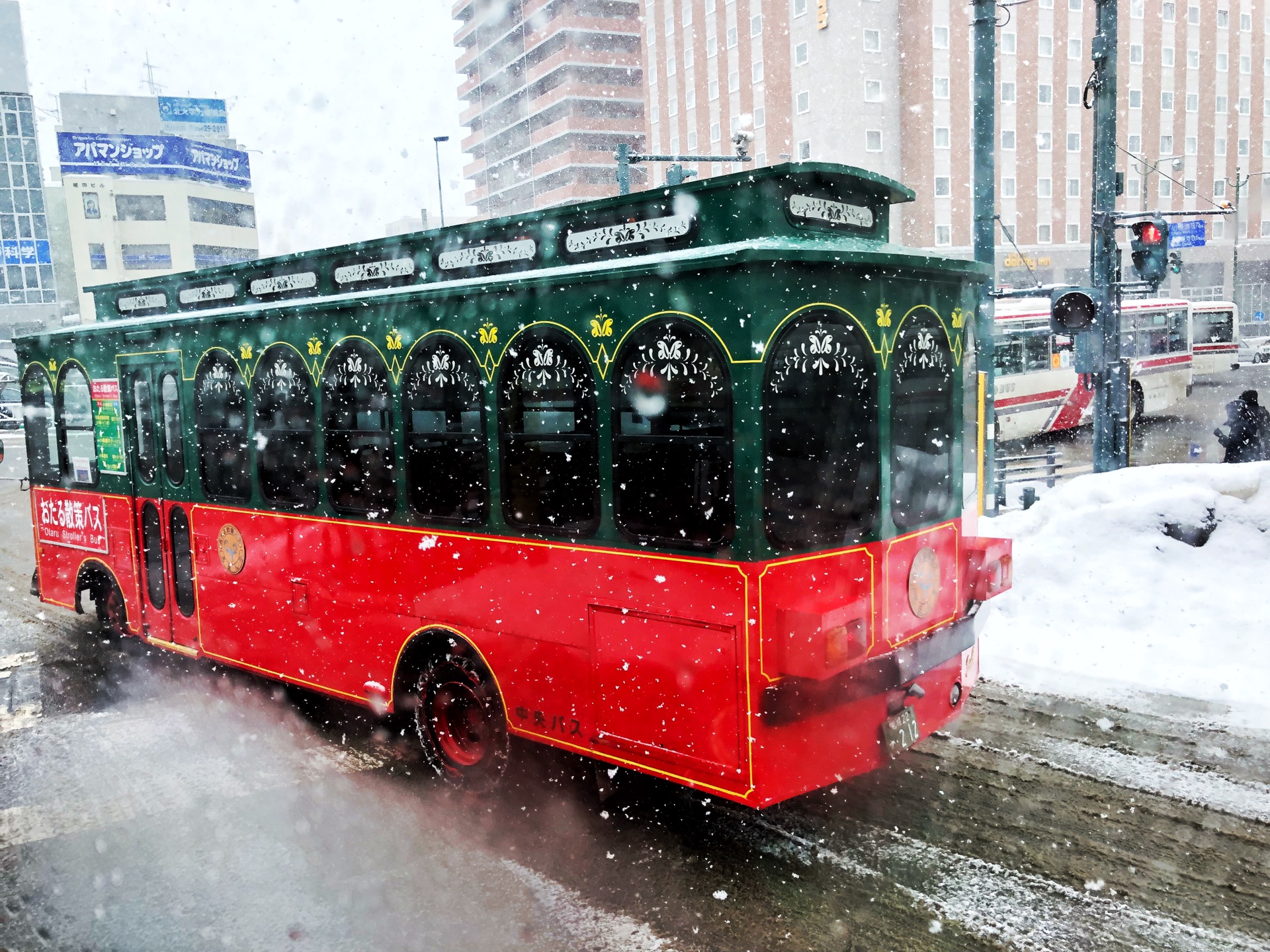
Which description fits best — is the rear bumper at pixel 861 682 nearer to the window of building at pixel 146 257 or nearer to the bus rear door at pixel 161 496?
the bus rear door at pixel 161 496

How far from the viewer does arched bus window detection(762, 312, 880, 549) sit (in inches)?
183

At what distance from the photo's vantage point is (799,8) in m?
51.4

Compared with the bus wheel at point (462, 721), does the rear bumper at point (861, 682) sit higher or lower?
higher

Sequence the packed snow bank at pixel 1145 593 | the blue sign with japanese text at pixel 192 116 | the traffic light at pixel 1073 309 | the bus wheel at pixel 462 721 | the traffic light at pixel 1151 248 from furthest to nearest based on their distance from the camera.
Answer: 1. the blue sign with japanese text at pixel 192 116
2. the traffic light at pixel 1151 248
3. the traffic light at pixel 1073 309
4. the packed snow bank at pixel 1145 593
5. the bus wheel at pixel 462 721

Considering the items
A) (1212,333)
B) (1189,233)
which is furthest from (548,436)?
(1212,333)

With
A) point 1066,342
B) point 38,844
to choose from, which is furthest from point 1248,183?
point 38,844

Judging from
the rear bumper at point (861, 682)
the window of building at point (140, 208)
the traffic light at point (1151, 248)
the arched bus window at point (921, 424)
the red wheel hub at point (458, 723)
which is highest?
the window of building at point (140, 208)

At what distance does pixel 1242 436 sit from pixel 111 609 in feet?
46.3

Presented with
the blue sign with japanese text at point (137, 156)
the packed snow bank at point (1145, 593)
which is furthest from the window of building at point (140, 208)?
the packed snow bank at point (1145, 593)

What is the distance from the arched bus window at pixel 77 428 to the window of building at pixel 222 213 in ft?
227

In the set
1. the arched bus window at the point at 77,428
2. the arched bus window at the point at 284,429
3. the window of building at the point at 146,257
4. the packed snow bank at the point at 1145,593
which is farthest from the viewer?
the window of building at the point at 146,257

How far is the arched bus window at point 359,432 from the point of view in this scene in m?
6.47

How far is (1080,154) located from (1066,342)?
3656 cm

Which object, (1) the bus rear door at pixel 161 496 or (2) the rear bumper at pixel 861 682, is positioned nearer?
(2) the rear bumper at pixel 861 682
